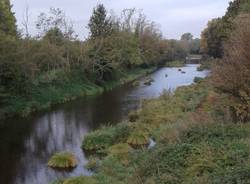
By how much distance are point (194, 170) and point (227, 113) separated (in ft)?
24.1

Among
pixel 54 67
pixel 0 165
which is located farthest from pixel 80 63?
pixel 0 165

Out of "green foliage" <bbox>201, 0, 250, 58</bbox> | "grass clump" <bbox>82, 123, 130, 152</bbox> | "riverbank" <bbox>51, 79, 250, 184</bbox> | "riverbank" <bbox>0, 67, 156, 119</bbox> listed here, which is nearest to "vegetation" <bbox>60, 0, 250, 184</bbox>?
"riverbank" <bbox>51, 79, 250, 184</bbox>

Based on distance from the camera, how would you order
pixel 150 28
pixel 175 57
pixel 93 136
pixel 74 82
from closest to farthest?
pixel 93 136 → pixel 74 82 → pixel 150 28 → pixel 175 57

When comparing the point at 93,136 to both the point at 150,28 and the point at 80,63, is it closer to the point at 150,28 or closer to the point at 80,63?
the point at 80,63

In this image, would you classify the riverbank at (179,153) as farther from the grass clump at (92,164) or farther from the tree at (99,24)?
the tree at (99,24)

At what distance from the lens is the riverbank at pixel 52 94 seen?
36353 millimetres

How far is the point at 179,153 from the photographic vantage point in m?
13.9

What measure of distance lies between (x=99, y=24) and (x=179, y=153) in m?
50.5

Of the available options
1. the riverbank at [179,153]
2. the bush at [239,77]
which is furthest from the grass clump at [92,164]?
the bush at [239,77]

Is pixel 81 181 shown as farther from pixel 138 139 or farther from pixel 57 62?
pixel 57 62

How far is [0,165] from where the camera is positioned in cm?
2117

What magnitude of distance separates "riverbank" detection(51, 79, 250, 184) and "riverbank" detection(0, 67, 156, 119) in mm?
14101

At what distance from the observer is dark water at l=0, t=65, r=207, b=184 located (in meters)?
19.7

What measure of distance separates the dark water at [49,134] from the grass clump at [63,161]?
34 centimetres
